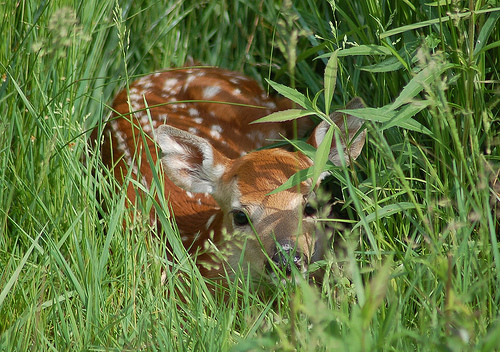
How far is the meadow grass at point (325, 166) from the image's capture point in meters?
1.62

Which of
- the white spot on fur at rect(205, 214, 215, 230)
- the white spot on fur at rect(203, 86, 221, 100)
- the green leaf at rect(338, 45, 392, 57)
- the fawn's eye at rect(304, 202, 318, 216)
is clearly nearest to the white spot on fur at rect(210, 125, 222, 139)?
the white spot on fur at rect(203, 86, 221, 100)

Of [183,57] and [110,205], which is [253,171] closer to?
[110,205]

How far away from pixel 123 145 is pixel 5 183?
3.29 feet

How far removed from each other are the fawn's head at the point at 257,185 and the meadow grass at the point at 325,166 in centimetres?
16

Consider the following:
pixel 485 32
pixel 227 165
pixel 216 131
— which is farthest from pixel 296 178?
pixel 216 131

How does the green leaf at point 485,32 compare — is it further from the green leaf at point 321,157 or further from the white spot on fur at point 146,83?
the white spot on fur at point 146,83

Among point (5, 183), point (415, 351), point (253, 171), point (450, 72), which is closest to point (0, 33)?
point (5, 183)

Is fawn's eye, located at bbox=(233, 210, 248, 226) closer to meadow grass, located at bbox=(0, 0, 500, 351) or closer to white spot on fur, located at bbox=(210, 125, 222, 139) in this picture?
meadow grass, located at bbox=(0, 0, 500, 351)

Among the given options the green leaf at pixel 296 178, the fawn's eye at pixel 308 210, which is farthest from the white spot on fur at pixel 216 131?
the green leaf at pixel 296 178

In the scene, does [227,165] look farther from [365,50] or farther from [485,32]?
[485,32]

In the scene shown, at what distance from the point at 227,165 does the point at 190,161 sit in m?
0.19

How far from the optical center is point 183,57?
164 inches

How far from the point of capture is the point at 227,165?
3.24 m

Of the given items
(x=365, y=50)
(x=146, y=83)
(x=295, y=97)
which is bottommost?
(x=146, y=83)
